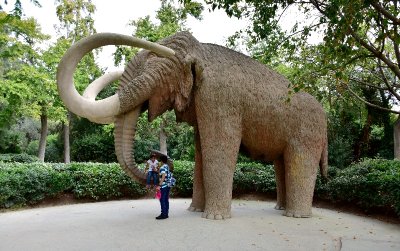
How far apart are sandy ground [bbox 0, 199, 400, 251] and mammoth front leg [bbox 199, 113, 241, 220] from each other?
0.97ft

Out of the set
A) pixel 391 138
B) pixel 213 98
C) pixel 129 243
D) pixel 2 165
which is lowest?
pixel 129 243

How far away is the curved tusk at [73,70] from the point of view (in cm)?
591

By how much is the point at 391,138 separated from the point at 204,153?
12686mm

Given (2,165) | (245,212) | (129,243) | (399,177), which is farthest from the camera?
(2,165)

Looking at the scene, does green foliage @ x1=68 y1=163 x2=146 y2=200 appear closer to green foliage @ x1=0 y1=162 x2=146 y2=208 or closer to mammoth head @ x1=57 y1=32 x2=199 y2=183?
green foliage @ x1=0 y1=162 x2=146 y2=208

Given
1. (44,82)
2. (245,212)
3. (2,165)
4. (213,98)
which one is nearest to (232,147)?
(213,98)

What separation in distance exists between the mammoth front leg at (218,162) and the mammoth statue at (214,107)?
0.02 m

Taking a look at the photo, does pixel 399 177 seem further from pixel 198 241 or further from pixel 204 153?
pixel 198 241

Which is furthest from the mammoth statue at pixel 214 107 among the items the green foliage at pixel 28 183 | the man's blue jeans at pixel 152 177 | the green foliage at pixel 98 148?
the green foliage at pixel 98 148

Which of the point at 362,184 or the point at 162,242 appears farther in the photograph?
the point at 362,184

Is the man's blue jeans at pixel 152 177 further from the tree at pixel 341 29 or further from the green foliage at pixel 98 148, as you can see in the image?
the green foliage at pixel 98 148

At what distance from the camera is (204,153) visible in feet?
22.6

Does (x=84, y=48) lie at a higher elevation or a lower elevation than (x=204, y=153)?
higher

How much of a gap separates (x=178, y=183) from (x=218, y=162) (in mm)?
4595
